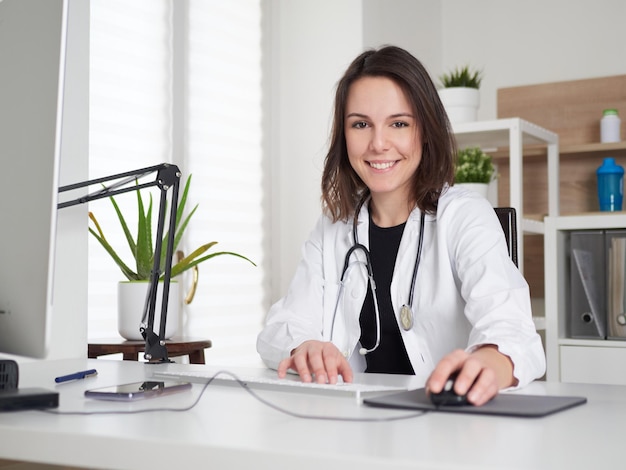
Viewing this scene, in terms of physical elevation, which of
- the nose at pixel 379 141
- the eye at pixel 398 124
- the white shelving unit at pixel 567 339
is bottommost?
the white shelving unit at pixel 567 339

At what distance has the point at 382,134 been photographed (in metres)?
1.80

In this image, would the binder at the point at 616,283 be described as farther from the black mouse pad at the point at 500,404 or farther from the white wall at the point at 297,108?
the black mouse pad at the point at 500,404

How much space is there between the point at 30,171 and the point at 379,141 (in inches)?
37.3

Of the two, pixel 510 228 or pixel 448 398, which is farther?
pixel 510 228

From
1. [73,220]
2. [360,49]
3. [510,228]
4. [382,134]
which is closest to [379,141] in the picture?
[382,134]

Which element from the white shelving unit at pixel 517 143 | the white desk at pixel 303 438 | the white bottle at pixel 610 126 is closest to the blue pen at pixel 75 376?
the white desk at pixel 303 438

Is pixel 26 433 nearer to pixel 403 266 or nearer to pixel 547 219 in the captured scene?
pixel 403 266

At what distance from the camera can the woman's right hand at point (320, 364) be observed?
1214 millimetres

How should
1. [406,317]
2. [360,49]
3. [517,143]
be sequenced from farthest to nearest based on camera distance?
[360,49] → [517,143] → [406,317]

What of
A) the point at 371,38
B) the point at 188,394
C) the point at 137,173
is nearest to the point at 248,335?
the point at 371,38

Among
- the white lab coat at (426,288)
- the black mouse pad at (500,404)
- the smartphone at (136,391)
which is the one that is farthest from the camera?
the white lab coat at (426,288)

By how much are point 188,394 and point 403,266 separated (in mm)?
779

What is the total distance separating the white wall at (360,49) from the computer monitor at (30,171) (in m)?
2.83

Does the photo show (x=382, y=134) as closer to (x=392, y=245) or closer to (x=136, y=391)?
(x=392, y=245)
